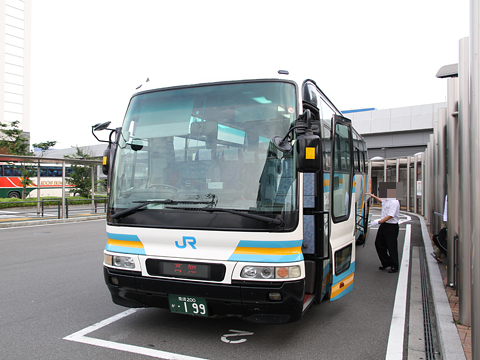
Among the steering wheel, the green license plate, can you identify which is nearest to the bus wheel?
the steering wheel

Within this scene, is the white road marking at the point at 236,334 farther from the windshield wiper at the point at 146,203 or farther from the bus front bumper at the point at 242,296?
the windshield wiper at the point at 146,203

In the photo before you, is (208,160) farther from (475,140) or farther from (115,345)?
(475,140)

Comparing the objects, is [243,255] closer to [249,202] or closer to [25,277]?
[249,202]

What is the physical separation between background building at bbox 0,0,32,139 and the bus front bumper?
48721 millimetres

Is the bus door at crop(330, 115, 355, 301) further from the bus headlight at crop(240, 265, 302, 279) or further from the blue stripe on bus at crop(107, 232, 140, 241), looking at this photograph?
the blue stripe on bus at crop(107, 232, 140, 241)

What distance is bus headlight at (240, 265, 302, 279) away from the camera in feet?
12.1

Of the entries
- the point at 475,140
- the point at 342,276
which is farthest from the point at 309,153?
the point at 342,276

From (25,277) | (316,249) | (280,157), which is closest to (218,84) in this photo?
(280,157)

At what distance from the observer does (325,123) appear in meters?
5.20

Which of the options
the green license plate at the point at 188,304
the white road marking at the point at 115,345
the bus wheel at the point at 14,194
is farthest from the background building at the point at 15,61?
the green license plate at the point at 188,304

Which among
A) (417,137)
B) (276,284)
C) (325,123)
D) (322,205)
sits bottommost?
(276,284)

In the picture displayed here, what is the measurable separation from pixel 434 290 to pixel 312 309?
7.20ft

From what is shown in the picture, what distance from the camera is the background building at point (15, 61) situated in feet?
152

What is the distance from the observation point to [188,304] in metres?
3.95
